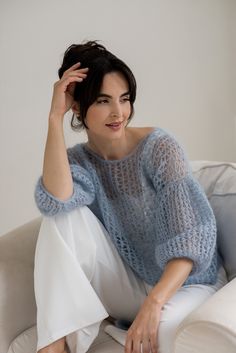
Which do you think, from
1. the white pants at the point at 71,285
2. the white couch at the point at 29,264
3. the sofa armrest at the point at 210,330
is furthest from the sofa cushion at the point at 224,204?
the sofa armrest at the point at 210,330

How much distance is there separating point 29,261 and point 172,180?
0.48 metres

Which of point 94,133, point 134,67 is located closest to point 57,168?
point 94,133

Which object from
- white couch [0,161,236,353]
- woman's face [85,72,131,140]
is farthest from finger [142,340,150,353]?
woman's face [85,72,131,140]

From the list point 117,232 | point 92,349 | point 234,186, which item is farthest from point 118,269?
point 234,186

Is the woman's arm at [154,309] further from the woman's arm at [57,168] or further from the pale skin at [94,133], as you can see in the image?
the woman's arm at [57,168]

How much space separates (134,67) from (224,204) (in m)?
1.22

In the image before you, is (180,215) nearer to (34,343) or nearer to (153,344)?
(153,344)

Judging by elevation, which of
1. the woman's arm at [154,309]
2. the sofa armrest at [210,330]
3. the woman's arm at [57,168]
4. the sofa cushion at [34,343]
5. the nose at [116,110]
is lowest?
the sofa cushion at [34,343]

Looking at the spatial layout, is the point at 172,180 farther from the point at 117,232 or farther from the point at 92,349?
the point at 92,349

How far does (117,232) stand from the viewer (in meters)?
1.43

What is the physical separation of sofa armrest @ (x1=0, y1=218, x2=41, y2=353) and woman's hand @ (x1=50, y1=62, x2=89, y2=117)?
1.33ft

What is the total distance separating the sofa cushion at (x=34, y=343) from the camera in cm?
126

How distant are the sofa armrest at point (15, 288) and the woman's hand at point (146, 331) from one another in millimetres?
383

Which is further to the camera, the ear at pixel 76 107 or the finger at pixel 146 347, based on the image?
the ear at pixel 76 107
